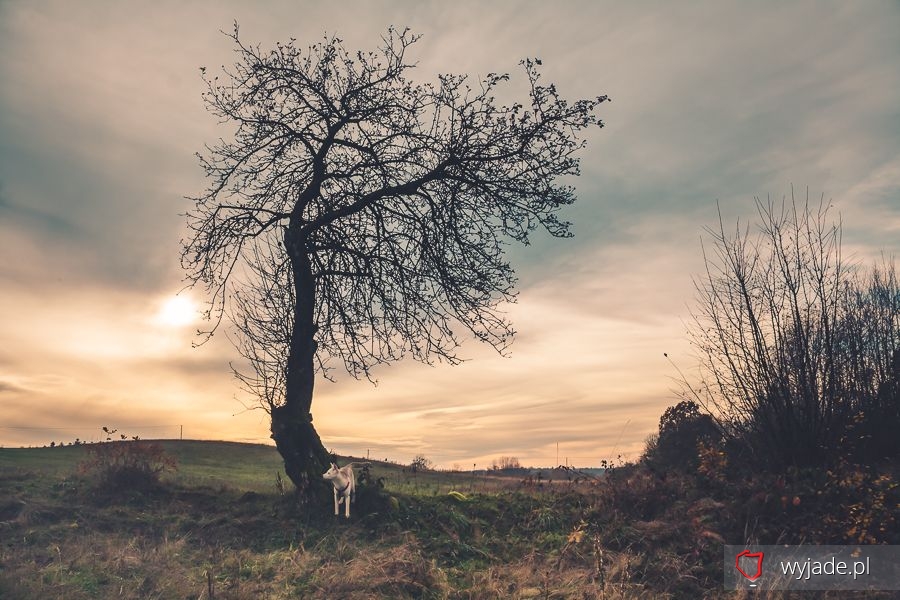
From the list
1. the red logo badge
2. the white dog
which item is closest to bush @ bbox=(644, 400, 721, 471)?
the red logo badge

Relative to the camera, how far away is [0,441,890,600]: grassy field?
7789 mm

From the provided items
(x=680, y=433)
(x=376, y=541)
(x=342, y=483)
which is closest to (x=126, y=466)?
(x=342, y=483)

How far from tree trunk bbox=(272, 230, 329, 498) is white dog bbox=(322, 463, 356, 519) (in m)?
0.70

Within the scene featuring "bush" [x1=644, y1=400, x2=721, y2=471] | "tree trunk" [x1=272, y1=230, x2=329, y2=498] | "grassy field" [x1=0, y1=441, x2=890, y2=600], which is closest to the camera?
"grassy field" [x1=0, y1=441, x2=890, y2=600]

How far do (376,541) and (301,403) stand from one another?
3284mm

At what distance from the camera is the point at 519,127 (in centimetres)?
1204

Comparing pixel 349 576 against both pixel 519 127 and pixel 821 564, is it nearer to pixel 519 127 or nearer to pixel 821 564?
pixel 821 564

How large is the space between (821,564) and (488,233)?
24.0ft

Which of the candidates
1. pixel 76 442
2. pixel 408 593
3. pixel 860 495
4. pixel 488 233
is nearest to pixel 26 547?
pixel 408 593

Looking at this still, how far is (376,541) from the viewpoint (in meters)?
9.79

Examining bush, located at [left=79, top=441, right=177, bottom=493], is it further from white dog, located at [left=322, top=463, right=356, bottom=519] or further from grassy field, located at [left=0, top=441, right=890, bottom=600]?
white dog, located at [left=322, top=463, right=356, bottom=519]

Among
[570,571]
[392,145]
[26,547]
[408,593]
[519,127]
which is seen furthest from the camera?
[392,145]

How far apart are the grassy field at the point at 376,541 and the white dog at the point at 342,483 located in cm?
29

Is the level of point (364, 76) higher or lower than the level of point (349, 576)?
higher
